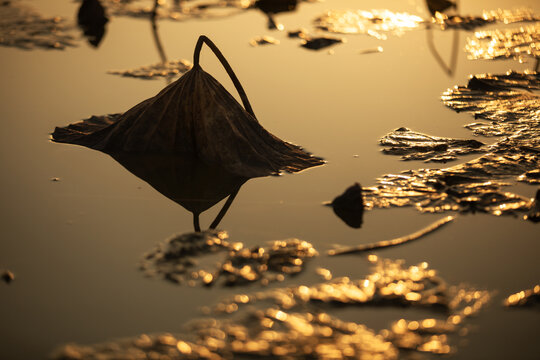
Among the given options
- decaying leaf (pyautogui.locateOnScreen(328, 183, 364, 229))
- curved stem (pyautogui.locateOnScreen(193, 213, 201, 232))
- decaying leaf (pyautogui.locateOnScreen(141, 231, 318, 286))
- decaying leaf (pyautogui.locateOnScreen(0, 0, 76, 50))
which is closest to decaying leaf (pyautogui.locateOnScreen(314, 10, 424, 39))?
decaying leaf (pyautogui.locateOnScreen(0, 0, 76, 50))

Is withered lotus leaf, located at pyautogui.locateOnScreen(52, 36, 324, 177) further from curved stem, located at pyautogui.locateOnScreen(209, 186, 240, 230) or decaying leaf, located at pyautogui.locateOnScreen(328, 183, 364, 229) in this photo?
decaying leaf, located at pyautogui.locateOnScreen(328, 183, 364, 229)

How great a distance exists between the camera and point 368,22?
574 cm

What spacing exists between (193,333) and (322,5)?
4534 millimetres

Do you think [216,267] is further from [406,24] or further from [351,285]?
[406,24]

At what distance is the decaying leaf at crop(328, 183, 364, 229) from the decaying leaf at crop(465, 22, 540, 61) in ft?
8.30

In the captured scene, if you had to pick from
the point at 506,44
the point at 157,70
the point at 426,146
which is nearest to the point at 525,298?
the point at 426,146

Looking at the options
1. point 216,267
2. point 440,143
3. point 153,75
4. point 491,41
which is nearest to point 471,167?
point 440,143

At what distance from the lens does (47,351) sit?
2074 mm

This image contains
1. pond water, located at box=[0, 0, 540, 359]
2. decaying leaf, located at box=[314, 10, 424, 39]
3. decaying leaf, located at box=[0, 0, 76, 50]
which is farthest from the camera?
decaying leaf, located at box=[314, 10, 424, 39]

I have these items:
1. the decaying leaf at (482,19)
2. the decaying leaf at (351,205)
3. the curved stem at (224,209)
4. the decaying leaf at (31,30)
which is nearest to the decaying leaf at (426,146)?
the decaying leaf at (351,205)

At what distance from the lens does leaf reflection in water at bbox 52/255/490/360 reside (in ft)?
6.78

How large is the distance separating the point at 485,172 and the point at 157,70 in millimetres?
2185

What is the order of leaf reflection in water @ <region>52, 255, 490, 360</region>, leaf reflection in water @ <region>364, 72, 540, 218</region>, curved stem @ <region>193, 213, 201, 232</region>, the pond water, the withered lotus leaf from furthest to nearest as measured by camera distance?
the withered lotus leaf
leaf reflection in water @ <region>364, 72, 540, 218</region>
curved stem @ <region>193, 213, 201, 232</region>
the pond water
leaf reflection in water @ <region>52, 255, 490, 360</region>

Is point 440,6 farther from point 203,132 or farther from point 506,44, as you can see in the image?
point 203,132
